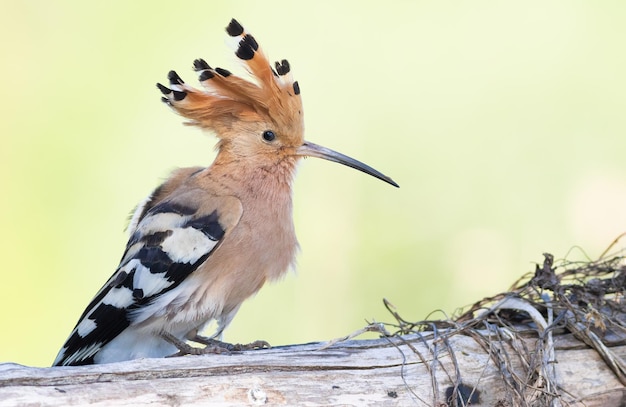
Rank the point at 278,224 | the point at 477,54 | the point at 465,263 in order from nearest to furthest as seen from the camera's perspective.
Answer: the point at 278,224 < the point at 465,263 < the point at 477,54

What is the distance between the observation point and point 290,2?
441 centimetres

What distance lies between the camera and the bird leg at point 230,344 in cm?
235

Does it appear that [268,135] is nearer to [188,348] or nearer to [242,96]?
[242,96]

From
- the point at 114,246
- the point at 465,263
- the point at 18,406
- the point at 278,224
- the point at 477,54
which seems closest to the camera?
the point at 18,406

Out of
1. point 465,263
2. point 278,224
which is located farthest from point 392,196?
point 278,224

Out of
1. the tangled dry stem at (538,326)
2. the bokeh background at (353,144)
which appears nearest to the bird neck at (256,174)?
the tangled dry stem at (538,326)

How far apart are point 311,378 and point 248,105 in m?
0.86

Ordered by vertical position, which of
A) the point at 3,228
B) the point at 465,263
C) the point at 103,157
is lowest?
the point at 465,263

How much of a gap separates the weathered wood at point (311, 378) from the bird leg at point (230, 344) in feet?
0.61

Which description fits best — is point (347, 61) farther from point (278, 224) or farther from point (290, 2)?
point (278, 224)

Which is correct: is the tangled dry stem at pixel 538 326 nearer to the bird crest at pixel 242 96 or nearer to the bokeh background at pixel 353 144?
the bird crest at pixel 242 96

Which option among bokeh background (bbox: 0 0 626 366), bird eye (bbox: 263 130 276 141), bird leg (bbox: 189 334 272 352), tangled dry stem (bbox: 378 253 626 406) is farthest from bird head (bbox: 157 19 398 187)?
bokeh background (bbox: 0 0 626 366)

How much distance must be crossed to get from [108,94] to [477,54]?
5.16 ft

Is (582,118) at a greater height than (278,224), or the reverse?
(582,118)
